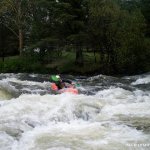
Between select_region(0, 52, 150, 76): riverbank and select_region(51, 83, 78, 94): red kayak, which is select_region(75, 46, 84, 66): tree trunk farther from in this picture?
select_region(51, 83, 78, 94): red kayak

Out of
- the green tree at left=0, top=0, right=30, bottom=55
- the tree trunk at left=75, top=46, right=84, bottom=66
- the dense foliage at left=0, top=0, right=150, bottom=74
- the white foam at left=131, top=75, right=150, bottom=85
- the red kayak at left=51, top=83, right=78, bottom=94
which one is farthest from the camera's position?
the green tree at left=0, top=0, right=30, bottom=55

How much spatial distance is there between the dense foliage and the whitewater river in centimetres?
922

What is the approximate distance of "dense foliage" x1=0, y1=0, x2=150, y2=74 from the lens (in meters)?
26.6

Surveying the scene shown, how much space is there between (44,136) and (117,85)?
1070 cm

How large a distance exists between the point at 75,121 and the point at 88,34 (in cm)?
1565

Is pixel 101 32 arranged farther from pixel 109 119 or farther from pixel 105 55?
pixel 109 119

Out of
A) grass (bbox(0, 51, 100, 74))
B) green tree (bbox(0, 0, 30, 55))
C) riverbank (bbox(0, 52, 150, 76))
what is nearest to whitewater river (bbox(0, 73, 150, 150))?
riverbank (bbox(0, 52, 150, 76))

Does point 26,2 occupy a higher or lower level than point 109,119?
higher

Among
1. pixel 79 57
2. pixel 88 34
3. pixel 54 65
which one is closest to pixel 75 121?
pixel 88 34

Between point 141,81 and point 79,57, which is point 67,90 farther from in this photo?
point 79,57

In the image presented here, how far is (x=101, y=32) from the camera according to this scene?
27047 mm

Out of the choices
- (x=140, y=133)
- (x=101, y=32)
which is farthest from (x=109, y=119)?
(x=101, y=32)

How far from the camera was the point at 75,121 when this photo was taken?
42.4ft

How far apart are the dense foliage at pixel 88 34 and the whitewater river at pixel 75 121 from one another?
9.22 metres
